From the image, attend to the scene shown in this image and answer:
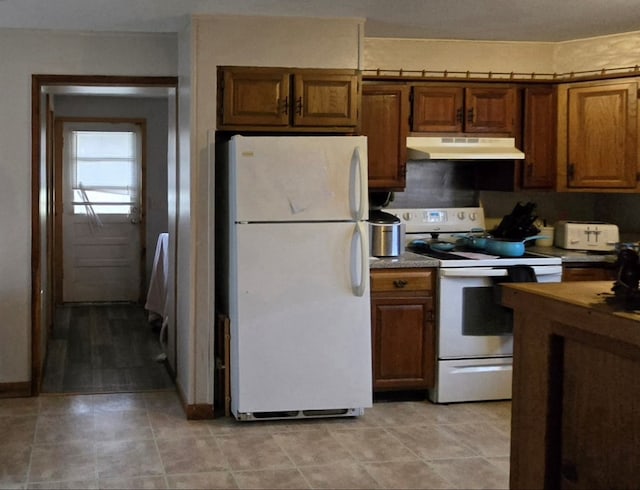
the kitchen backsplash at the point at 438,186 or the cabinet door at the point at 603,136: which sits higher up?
the cabinet door at the point at 603,136

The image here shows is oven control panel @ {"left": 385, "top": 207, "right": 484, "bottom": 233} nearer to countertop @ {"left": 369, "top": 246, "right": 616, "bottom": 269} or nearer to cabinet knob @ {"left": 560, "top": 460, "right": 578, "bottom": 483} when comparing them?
countertop @ {"left": 369, "top": 246, "right": 616, "bottom": 269}

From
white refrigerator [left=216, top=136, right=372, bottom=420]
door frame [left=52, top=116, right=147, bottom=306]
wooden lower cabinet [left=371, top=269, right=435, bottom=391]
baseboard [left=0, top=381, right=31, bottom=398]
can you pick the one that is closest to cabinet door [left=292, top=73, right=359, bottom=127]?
white refrigerator [left=216, top=136, right=372, bottom=420]

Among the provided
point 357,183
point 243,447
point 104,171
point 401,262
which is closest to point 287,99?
point 357,183

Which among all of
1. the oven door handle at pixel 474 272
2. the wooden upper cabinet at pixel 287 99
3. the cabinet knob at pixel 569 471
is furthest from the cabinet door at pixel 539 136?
the cabinet knob at pixel 569 471

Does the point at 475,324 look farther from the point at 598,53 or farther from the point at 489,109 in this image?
the point at 598,53

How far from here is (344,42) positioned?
4.68 meters

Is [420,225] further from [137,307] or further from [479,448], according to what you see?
[137,307]

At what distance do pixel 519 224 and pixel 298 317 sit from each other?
1695 mm

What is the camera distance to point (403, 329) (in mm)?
4895

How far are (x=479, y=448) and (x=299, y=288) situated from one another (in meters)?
1.21

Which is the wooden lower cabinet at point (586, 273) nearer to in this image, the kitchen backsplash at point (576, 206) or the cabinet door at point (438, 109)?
the kitchen backsplash at point (576, 206)

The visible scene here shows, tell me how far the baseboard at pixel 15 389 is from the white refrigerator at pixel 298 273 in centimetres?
138

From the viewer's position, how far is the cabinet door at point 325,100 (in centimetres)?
465

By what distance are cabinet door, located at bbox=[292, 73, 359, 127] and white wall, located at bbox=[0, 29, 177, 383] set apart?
98 cm
